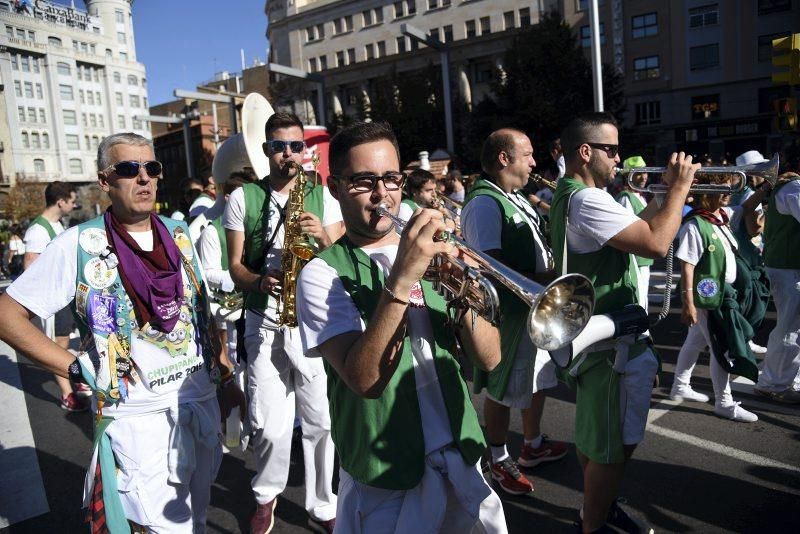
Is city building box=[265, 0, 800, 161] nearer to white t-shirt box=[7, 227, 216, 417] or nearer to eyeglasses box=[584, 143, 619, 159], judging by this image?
eyeglasses box=[584, 143, 619, 159]

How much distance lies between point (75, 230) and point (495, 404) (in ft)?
8.54

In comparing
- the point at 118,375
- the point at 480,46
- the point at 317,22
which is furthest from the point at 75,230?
the point at 317,22

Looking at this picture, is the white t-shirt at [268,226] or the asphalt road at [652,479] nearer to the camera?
the asphalt road at [652,479]

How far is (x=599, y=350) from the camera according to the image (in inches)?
110

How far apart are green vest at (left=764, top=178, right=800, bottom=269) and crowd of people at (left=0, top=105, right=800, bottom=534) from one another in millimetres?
18

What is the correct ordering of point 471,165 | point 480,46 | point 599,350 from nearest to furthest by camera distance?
point 599,350
point 471,165
point 480,46

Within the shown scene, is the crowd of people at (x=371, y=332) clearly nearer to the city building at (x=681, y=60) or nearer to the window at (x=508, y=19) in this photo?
the city building at (x=681, y=60)

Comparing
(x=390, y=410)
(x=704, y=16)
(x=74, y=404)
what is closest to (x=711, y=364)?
(x=390, y=410)

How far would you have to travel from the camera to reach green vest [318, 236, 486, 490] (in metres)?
1.80

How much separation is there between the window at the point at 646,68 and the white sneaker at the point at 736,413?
1451 inches

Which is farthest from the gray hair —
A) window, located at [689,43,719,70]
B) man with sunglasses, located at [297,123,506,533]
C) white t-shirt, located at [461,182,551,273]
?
window, located at [689,43,719,70]

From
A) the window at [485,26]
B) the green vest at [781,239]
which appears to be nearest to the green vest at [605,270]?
the green vest at [781,239]

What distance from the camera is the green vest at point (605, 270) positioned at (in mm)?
2854

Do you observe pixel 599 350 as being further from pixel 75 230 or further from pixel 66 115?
pixel 66 115
